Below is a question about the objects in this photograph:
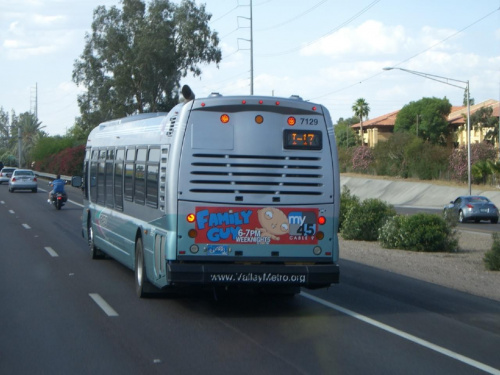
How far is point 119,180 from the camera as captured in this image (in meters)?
14.6

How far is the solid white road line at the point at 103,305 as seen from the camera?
1126cm

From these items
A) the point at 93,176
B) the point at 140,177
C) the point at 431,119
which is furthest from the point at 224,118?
the point at 431,119

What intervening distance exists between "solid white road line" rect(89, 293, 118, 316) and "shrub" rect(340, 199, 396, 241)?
524 inches

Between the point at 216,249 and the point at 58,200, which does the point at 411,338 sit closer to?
the point at 216,249

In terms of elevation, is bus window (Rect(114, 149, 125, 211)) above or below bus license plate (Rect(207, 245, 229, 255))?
above

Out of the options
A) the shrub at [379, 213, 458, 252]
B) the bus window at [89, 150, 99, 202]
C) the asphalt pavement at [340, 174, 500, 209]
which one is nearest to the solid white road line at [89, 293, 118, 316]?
the bus window at [89, 150, 99, 202]

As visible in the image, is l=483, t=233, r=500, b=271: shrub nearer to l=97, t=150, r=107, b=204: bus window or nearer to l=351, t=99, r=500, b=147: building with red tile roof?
l=97, t=150, r=107, b=204: bus window

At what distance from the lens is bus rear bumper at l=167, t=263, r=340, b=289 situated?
34.5 feet

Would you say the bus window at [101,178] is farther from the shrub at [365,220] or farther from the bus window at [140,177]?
the shrub at [365,220]

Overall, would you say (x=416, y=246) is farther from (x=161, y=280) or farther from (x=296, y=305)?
(x=161, y=280)

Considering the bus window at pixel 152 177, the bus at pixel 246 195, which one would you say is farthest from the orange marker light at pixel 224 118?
the bus window at pixel 152 177

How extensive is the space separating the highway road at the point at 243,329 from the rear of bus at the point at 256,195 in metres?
0.70

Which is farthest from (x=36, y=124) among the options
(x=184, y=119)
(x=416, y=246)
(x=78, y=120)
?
(x=184, y=119)

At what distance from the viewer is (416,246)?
71.5 ft
